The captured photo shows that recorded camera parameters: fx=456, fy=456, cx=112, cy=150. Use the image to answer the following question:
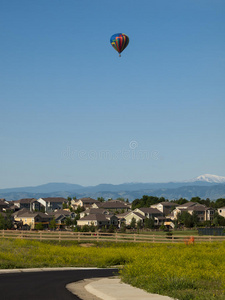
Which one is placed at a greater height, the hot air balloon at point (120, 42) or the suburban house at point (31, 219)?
the hot air balloon at point (120, 42)

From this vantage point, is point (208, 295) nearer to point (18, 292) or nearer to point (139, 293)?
point (139, 293)

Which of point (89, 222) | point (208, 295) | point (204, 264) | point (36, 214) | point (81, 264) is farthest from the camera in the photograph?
point (36, 214)

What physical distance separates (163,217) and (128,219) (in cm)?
1529

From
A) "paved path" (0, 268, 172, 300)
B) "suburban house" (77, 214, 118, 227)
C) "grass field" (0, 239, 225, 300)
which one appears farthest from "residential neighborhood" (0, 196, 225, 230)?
"paved path" (0, 268, 172, 300)

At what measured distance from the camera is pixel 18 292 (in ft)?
59.3

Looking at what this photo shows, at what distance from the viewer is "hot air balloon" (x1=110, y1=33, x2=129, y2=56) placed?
308 ft

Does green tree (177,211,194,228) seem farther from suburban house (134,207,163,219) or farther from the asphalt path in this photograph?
the asphalt path

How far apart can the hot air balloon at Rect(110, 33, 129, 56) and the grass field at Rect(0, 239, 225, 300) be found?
6123cm

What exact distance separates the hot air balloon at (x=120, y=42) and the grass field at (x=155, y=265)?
Result: 61230 millimetres

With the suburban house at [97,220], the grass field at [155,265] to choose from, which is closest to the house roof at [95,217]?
the suburban house at [97,220]

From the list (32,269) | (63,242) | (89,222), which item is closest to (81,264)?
(32,269)

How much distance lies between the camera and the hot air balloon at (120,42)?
9381 cm

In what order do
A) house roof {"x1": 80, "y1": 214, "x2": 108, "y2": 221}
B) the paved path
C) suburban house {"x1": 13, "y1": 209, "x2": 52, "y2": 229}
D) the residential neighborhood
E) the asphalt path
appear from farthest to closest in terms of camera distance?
1. suburban house {"x1": 13, "y1": 209, "x2": 52, "y2": 229}
2. the residential neighborhood
3. house roof {"x1": 80, "y1": 214, "x2": 108, "y2": 221}
4. the asphalt path
5. the paved path

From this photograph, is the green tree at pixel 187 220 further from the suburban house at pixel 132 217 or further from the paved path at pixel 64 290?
the paved path at pixel 64 290
